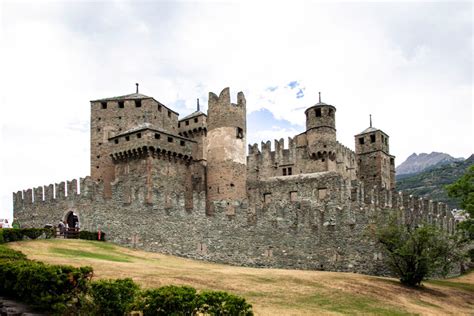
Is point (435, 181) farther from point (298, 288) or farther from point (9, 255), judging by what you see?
point (9, 255)

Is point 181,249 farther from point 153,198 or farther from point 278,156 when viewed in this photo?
point 278,156

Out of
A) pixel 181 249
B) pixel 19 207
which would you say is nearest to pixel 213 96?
pixel 181 249

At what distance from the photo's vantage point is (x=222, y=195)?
4378 cm

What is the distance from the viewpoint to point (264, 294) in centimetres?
2250

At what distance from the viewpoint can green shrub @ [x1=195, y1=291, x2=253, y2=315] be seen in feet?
48.1

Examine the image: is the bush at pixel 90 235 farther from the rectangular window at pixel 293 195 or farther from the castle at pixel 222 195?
the rectangular window at pixel 293 195

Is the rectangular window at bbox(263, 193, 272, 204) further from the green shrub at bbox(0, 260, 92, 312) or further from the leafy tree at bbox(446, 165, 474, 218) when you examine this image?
the green shrub at bbox(0, 260, 92, 312)

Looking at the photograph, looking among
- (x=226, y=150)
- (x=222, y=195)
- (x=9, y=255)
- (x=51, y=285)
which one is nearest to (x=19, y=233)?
(x=9, y=255)

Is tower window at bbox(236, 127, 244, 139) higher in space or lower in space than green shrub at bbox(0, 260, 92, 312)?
higher

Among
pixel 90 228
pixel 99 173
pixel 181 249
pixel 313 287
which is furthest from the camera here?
pixel 99 173

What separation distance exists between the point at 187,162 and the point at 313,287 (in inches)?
931

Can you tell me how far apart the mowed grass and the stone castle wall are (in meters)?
3.25

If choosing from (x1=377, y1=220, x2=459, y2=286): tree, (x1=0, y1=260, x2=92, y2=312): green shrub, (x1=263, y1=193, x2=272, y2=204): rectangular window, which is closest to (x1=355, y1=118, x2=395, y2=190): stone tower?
(x1=263, y1=193, x2=272, y2=204): rectangular window

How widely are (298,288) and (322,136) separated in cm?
3047
